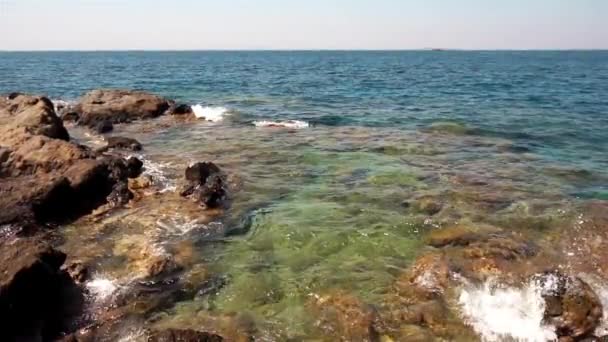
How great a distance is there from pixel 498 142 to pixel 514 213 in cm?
1081

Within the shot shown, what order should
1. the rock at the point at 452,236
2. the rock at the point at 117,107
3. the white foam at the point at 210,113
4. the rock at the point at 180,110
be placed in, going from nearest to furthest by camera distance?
the rock at the point at 452,236, the rock at the point at 117,107, the white foam at the point at 210,113, the rock at the point at 180,110

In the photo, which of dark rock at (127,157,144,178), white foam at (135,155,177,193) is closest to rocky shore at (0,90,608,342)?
white foam at (135,155,177,193)

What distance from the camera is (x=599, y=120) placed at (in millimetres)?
30984

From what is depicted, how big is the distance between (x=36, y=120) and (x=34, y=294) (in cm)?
1410

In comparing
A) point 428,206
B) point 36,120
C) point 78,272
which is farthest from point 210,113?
point 78,272

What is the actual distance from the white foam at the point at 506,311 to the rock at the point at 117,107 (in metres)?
26.0

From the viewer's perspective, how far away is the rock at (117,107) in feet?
101

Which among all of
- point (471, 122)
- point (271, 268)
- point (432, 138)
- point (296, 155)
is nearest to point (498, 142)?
point (432, 138)

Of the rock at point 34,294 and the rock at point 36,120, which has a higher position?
the rock at point 36,120

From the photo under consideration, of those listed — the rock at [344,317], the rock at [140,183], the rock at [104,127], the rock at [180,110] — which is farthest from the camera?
the rock at [180,110]

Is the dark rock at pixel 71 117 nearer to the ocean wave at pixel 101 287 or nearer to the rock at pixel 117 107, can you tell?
the rock at pixel 117 107

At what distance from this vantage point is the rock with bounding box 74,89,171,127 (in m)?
30.7

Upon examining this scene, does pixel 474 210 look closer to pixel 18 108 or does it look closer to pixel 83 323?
pixel 83 323

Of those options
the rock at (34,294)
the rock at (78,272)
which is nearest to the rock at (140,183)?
the rock at (78,272)
